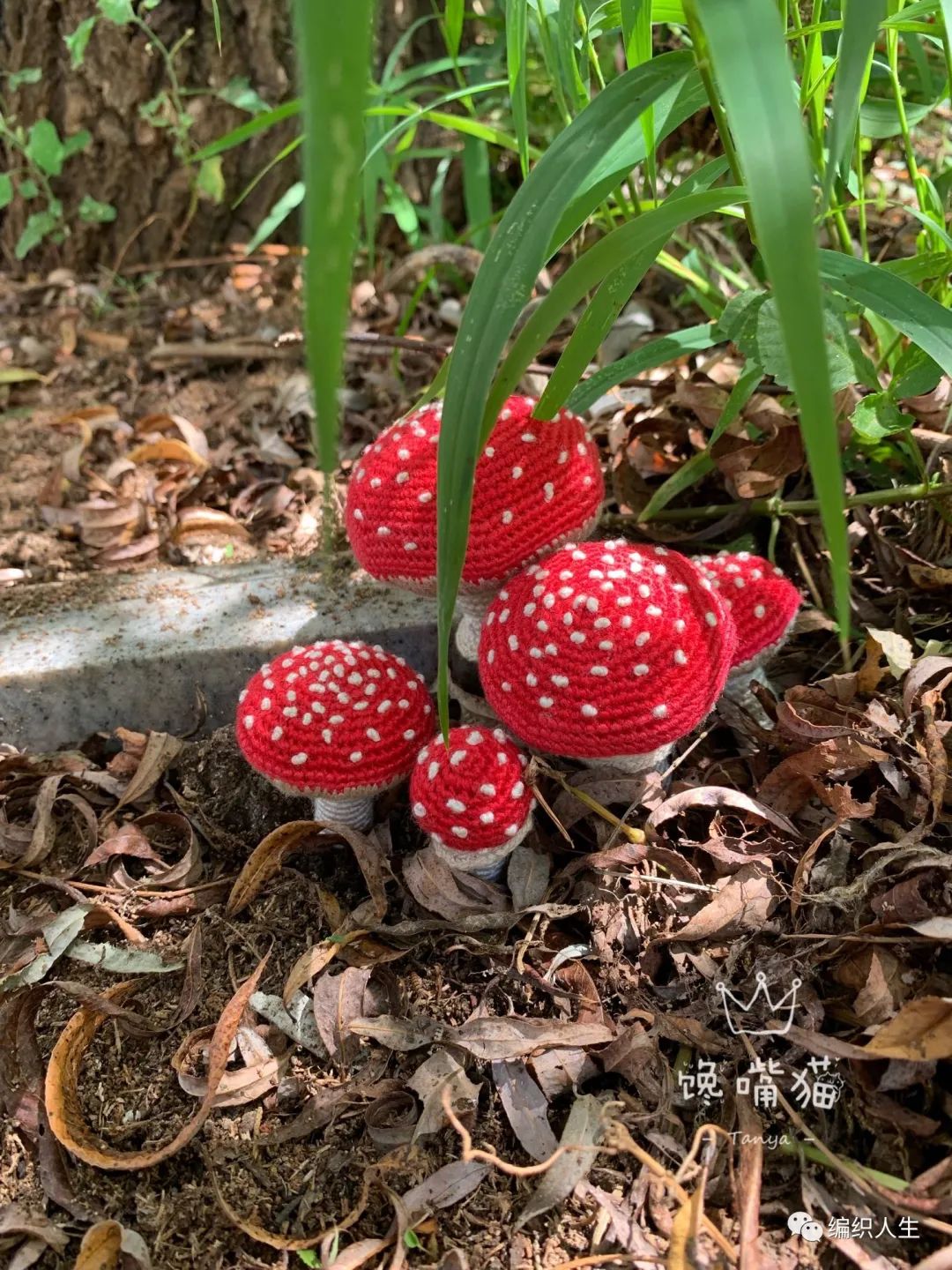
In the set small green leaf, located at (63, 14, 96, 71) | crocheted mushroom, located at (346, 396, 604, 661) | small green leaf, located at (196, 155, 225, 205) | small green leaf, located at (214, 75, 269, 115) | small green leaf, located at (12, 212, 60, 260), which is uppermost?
small green leaf, located at (63, 14, 96, 71)

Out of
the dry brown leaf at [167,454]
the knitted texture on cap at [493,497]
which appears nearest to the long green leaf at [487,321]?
the knitted texture on cap at [493,497]

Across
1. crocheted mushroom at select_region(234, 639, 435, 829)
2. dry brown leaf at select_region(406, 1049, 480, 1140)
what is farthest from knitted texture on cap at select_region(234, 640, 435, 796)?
dry brown leaf at select_region(406, 1049, 480, 1140)

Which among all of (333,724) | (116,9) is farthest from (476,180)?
(333,724)

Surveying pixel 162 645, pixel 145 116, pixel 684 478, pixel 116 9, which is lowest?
pixel 162 645

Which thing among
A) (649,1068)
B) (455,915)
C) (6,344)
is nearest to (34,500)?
(6,344)

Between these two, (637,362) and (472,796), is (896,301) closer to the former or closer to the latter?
(637,362)

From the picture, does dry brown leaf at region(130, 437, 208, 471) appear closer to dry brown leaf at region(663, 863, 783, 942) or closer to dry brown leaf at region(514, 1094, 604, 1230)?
dry brown leaf at region(663, 863, 783, 942)

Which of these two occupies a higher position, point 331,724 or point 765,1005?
point 331,724

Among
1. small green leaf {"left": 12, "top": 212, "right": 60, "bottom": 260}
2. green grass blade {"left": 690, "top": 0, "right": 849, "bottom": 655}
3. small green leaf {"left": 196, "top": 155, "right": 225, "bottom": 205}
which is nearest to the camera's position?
green grass blade {"left": 690, "top": 0, "right": 849, "bottom": 655}
